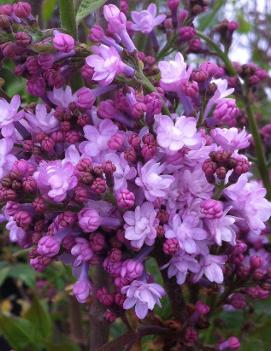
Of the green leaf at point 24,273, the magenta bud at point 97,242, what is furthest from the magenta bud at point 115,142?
the green leaf at point 24,273

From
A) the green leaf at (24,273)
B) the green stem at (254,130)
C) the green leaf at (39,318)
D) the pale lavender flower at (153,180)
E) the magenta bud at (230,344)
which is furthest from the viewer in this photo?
the green leaf at (24,273)

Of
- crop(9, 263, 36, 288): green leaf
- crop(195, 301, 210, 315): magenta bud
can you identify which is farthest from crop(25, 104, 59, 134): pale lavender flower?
crop(9, 263, 36, 288): green leaf

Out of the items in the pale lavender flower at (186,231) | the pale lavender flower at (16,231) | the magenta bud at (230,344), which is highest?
the pale lavender flower at (186,231)

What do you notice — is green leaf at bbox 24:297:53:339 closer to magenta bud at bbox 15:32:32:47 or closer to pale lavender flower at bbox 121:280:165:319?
pale lavender flower at bbox 121:280:165:319

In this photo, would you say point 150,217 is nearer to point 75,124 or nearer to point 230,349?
point 75,124

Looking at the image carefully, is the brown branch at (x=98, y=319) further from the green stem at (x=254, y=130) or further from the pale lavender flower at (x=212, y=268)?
the green stem at (x=254, y=130)
